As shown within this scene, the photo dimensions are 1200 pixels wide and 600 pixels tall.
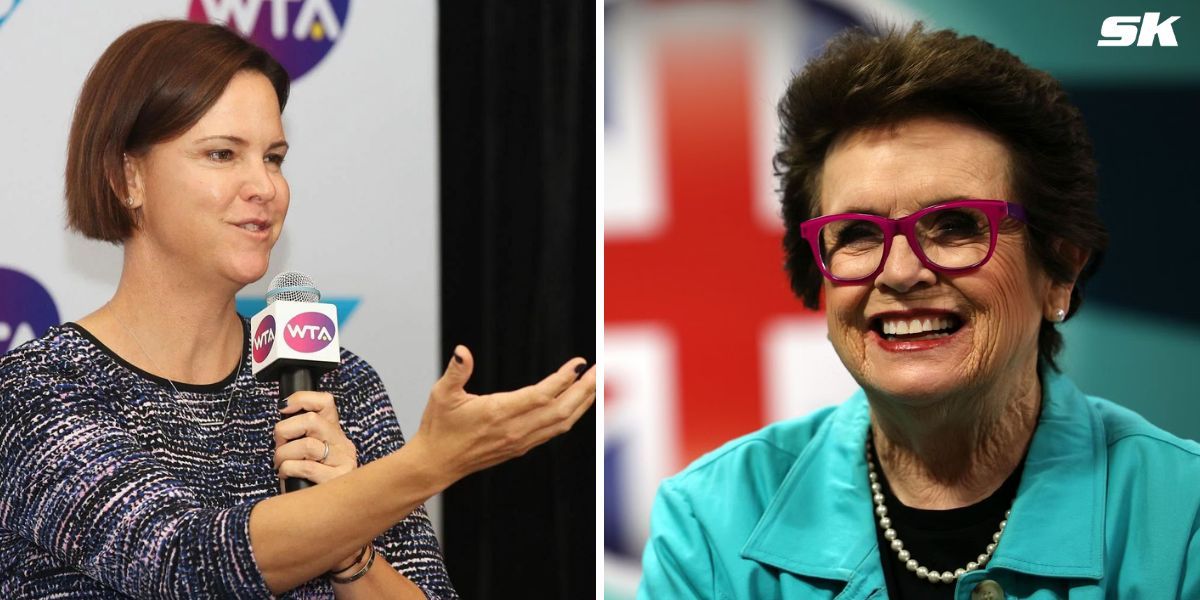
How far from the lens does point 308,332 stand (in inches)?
83.7

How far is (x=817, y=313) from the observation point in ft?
10.7

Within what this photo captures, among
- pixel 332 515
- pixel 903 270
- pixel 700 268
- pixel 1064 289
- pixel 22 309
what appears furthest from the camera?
pixel 700 268

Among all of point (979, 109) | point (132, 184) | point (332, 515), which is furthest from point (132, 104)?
point (979, 109)

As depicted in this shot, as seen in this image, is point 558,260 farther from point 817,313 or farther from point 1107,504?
point 1107,504

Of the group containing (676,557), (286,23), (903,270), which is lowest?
(676,557)

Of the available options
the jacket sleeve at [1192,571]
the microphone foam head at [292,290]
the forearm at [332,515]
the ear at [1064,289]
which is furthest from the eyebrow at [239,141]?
the jacket sleeve at [1192,571]

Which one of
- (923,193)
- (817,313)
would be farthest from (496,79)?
(923,193)

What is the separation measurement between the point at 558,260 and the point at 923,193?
1.08m

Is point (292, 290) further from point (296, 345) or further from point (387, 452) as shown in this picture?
point (387, 452)

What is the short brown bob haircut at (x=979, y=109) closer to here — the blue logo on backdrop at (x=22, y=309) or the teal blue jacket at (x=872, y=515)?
the teal blue jacket at (x=872, y=515)

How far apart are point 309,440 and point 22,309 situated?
1.08 m

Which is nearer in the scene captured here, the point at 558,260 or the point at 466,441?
the point at 466,441

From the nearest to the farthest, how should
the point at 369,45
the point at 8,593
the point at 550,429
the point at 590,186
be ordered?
the point at 550,429, the point at 8,593, the point at 369,45, the point at 590,186

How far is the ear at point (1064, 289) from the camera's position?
8.41 feet
